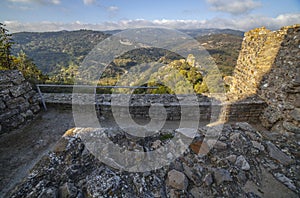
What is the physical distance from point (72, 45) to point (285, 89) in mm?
35400

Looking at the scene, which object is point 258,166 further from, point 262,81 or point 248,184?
point 262,81

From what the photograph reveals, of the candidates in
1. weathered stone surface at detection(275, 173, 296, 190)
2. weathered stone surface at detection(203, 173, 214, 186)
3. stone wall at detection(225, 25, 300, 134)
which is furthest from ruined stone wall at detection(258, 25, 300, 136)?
weathered stone surface at detection(203, 173, 214, 186)

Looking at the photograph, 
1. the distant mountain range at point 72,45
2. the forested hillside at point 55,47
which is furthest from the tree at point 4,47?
the forested hillside at point 55,47

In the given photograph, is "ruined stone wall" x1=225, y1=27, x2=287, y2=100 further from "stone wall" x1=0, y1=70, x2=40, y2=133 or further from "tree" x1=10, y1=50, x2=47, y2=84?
"tree" x1=10, y1=50, x2=47, y2=84

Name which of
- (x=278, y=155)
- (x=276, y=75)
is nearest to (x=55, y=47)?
(x=276, y=75)

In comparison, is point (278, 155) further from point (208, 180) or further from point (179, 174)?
point (179, 174)

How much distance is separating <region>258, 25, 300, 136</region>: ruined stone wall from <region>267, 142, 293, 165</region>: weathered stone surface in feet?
5.59

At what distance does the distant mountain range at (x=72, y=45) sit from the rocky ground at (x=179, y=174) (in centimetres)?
1618

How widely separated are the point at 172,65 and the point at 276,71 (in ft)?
30.8

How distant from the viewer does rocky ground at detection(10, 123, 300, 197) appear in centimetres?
138

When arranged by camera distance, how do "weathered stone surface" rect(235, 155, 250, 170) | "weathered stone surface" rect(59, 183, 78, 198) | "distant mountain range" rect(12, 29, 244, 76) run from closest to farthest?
1. "weathered stone surface" rect(59, 183, 78, 198)
2. "weathered stone surface" rect(235, 155, 250, 170)
3. "distant mountain range" rect(12, 29, 244, 76)

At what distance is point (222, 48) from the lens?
693 inches

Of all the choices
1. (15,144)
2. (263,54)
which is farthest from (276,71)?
(15,144)

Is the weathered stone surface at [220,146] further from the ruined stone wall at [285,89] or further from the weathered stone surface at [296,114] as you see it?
the weathered stone surface at [296,114]
